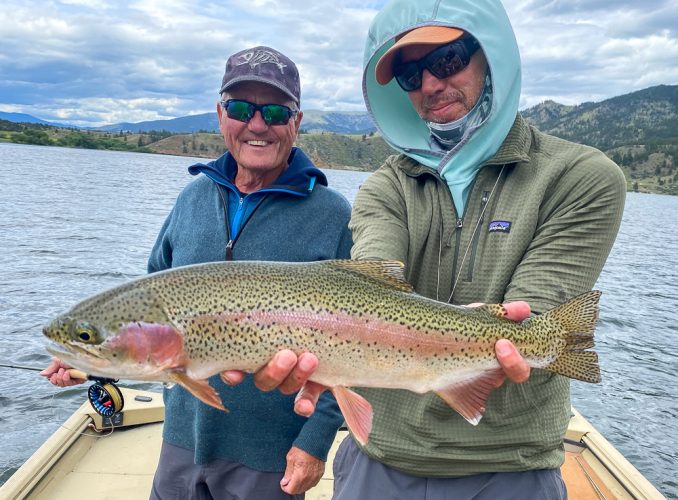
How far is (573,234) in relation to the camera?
295 cm

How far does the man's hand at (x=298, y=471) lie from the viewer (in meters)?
3.87

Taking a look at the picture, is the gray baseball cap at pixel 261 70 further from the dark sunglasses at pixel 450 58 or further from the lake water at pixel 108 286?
the lake water at pixel 108 286

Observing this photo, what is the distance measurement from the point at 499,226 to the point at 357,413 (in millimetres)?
1279

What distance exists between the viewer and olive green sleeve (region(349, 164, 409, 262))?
3264 mm

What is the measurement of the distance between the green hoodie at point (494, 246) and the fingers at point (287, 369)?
48 centimetres

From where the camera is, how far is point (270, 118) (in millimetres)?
4441

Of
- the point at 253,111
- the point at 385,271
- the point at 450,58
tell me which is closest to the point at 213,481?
the point at 385,271

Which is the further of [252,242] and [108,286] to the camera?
[108,286]

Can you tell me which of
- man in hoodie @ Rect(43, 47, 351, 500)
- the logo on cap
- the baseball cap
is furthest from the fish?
the logo on cap

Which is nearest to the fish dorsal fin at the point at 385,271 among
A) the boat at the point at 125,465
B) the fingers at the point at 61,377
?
the fingers at the point at 61,377

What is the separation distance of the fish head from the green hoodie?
118 cm

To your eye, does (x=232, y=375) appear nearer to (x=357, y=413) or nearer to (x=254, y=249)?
(x=357, y=413)

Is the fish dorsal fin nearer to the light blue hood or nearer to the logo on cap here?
the light blue hood

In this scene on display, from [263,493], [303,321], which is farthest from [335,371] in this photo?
[263,493]
